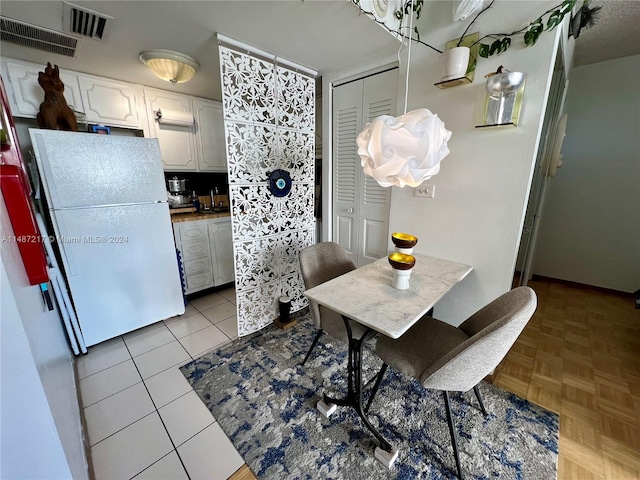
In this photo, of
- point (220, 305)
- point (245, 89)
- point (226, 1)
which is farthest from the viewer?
point (220, 305)

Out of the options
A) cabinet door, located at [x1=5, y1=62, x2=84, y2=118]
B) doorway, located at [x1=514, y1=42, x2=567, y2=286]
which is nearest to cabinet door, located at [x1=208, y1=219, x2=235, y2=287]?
cabinet door, located at [x1=5, y1=62, x2=84, y2=118]

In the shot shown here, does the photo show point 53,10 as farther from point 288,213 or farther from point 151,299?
point 151,299

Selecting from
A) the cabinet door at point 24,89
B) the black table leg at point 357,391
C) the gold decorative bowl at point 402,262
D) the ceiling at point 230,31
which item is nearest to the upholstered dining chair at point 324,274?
the black table leg at point 357,391

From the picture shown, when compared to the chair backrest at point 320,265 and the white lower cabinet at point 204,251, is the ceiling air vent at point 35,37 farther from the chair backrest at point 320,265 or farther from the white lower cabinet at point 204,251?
the chair backrest at point 320,265

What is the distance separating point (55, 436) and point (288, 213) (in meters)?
1.81

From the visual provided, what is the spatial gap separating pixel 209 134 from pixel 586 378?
13.1 feet

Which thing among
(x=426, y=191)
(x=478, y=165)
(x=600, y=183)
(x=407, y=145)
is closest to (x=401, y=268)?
(x=407, y=145)

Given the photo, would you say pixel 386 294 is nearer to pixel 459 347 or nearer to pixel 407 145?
pixel 459 347

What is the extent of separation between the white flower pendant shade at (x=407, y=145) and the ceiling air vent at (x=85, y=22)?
1.71 m

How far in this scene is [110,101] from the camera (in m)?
2.31

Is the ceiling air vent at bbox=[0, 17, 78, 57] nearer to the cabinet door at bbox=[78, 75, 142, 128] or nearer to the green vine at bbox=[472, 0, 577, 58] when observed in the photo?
the cabinet door at bbox=[78, 75, 142, 128]

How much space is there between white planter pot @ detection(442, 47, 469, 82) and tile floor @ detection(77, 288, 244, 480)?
93.3 inches

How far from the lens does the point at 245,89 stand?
5.86 feet

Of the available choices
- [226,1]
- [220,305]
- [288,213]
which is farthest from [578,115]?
[220,305]
